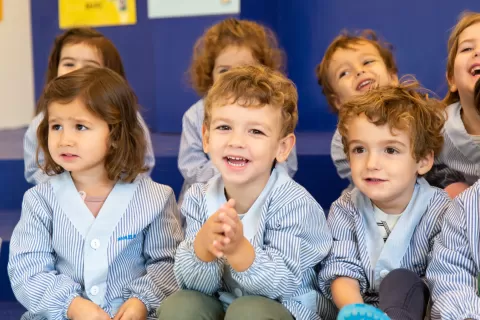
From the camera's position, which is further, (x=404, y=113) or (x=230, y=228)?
(x=404, y=113)

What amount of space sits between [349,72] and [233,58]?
409mm

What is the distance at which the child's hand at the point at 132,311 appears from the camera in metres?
1.67

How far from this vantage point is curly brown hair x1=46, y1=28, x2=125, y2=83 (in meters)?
2.60

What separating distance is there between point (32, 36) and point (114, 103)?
2338mm

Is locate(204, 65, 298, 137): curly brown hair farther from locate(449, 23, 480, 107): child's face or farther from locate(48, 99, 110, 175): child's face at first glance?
locate(449, 23, 480, 107): child's face

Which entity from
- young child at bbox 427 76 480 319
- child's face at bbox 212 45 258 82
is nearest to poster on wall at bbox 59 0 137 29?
child's face at bbox 212 45 258 82

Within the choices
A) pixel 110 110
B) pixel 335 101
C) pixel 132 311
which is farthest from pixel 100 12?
pixel 132 311

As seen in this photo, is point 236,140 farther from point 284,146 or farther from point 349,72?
point 349,72

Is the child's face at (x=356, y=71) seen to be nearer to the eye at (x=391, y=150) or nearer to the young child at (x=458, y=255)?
the eye at (x=391, y=150)

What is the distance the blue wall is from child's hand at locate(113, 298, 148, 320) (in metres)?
1.57

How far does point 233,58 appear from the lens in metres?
A: 2.49

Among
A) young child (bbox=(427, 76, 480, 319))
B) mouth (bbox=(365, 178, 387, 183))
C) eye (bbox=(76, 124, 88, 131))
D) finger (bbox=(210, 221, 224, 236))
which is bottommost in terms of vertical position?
young child (bbox=(427, 76, 480, 319))

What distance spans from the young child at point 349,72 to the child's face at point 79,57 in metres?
0.82

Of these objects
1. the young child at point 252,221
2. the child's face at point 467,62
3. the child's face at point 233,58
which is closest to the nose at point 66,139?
the young child at point 252,221
